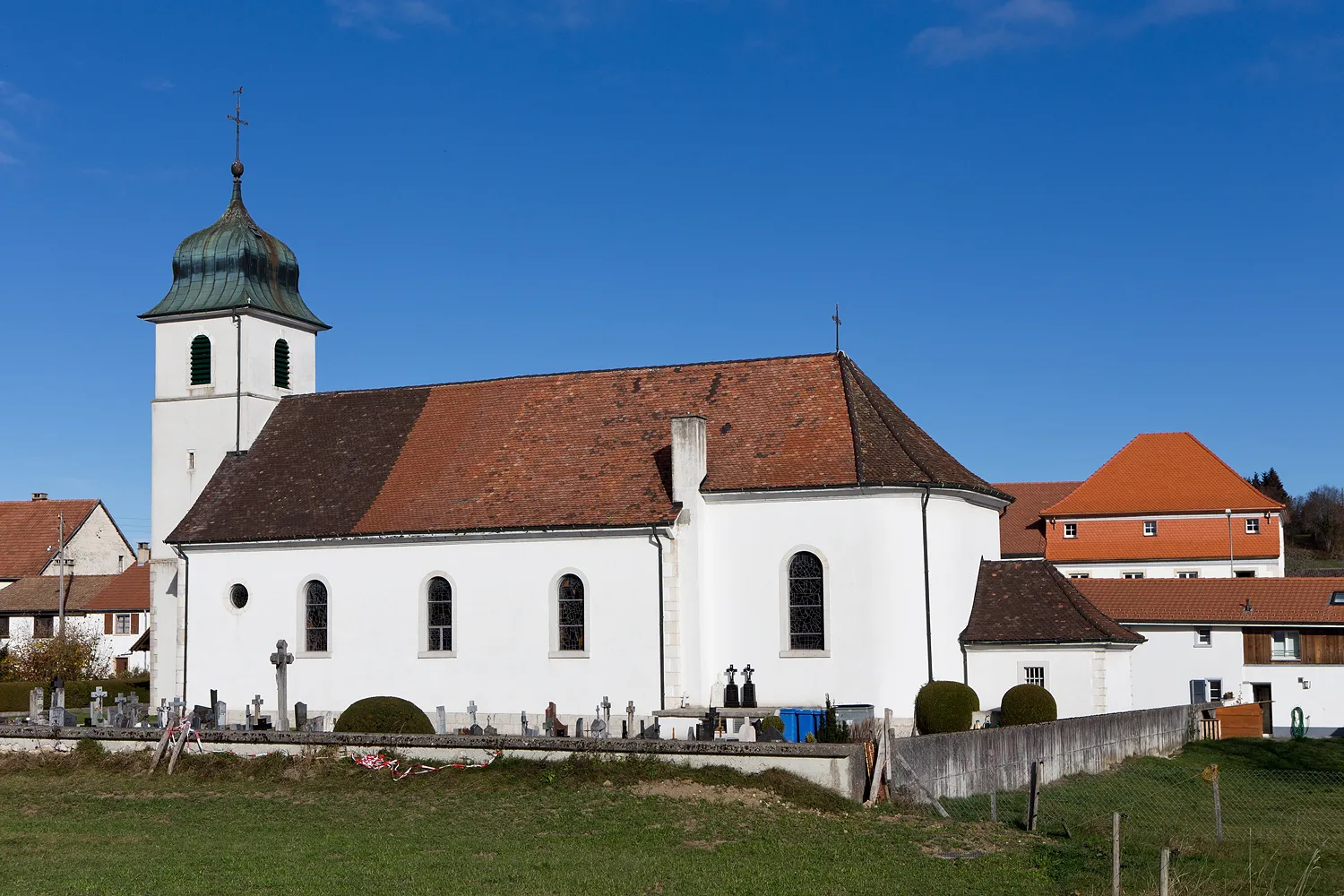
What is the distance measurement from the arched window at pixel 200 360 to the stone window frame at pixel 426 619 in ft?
37.6

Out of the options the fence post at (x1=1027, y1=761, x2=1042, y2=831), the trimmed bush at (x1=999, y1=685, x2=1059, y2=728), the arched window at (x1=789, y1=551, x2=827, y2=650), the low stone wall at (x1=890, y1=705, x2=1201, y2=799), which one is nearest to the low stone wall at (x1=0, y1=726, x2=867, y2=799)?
the low stone wall at (x1=890, y1=705, x2=1201, y2=799)

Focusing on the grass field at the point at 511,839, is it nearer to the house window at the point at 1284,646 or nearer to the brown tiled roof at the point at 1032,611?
the brown tiled roof at the point at 1032,611

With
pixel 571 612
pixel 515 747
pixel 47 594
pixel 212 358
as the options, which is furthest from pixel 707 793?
pixel 47 594

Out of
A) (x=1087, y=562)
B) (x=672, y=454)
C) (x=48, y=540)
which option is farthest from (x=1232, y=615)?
(x=48, y=540)

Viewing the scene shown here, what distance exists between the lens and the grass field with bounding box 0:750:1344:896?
1675 cm

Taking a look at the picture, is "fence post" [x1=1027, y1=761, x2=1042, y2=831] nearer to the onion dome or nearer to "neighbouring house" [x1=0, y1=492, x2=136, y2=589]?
the onion dome

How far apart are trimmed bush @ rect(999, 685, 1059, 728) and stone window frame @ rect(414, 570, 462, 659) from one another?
45.2 feet

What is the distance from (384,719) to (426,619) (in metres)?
8.14

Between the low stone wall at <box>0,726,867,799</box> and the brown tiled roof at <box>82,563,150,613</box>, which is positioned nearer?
the low stone wall at <box>0,726,867,799</box>

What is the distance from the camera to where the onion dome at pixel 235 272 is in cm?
4394

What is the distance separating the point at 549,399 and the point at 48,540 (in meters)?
42.2

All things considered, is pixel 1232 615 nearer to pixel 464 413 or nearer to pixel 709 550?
pixel 709 550

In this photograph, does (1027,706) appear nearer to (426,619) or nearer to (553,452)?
(553,452)

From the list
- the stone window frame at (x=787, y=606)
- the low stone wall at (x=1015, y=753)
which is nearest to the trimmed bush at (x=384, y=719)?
the stone window frame at (x=787, y=606)
